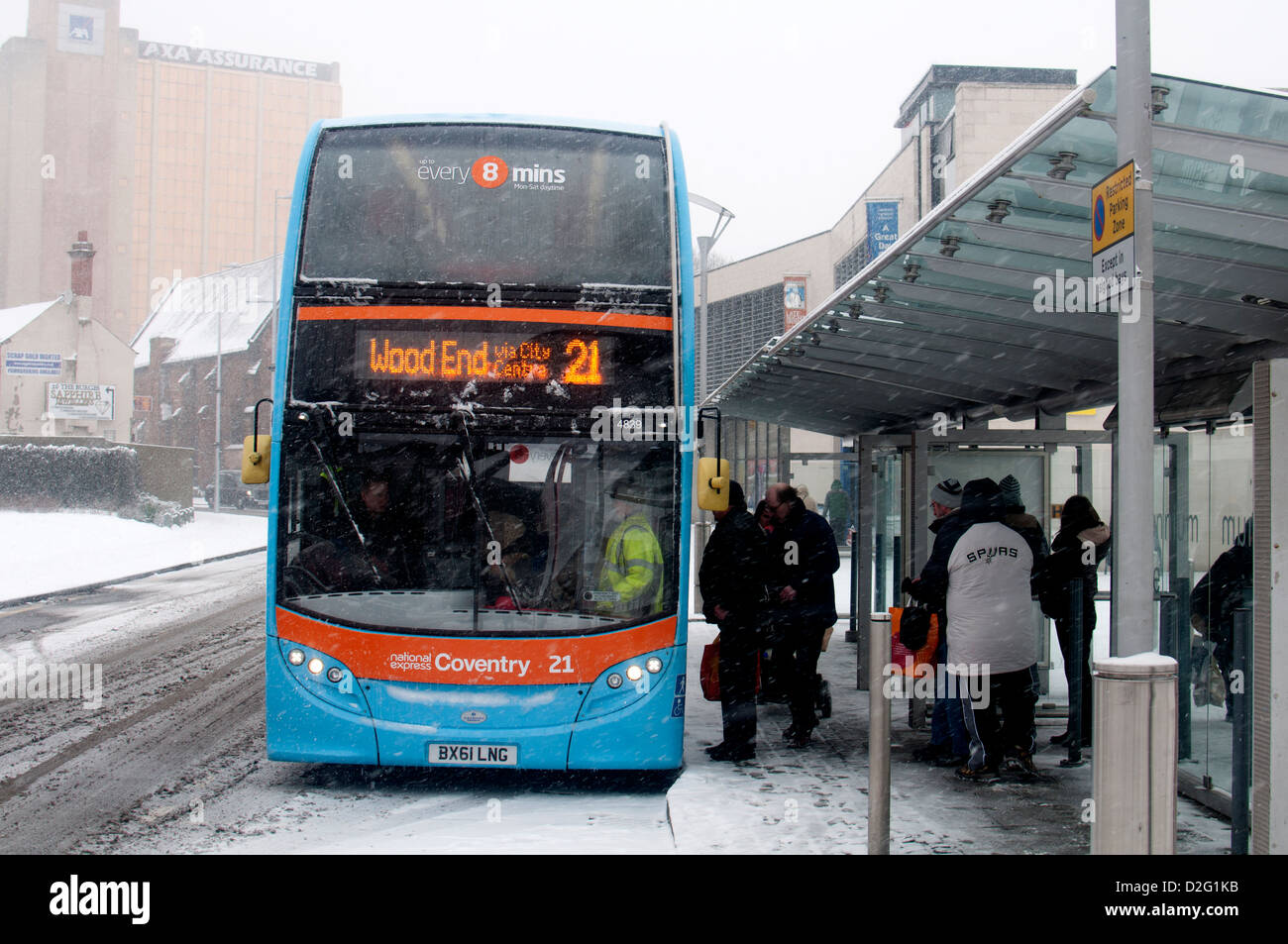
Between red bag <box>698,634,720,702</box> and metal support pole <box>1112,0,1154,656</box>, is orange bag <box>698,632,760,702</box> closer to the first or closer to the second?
red bag <box>698,634,720,702</box>

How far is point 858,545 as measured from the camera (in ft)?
37.4

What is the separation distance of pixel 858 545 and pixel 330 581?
5779 mm

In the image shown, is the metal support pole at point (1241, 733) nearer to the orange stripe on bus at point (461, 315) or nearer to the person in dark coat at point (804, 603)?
the person in dark coat at point (804, 603)

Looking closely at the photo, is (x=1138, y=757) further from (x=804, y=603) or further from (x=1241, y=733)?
(x=804, y=603)

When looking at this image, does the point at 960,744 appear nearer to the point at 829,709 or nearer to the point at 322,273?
the point at 829,709

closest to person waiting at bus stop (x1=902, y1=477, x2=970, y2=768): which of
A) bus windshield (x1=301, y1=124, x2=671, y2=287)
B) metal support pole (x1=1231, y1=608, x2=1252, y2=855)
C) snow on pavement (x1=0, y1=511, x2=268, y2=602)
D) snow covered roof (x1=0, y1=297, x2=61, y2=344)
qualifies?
metal support pole (x1=1231, y1=608, x2=1252, y2=855)

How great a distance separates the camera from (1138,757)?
4.27 meters

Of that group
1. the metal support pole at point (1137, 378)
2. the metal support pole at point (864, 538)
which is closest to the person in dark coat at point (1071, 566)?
the metal support pole at point (864, 538)

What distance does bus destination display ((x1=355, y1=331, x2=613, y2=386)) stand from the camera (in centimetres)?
710

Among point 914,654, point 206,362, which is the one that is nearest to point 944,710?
point 914,654

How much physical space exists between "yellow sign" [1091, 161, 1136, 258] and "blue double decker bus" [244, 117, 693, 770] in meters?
2.90

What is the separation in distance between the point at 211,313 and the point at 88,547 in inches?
2120

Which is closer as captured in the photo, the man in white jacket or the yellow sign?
the yellow sign

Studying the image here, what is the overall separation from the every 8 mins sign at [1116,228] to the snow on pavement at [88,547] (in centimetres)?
1865
